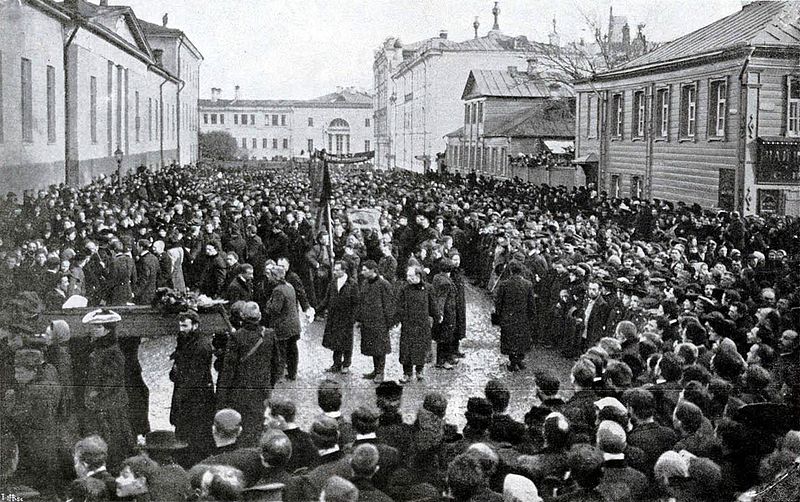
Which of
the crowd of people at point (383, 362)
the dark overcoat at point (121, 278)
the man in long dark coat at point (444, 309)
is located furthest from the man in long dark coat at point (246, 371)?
the dark overcoat at point (121, 278)

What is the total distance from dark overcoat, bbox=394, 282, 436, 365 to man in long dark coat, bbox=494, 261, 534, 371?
1231 mm

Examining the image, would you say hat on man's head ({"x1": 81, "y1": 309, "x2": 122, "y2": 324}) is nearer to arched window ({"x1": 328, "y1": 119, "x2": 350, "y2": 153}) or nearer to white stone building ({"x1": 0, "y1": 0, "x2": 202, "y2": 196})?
white stone building ({"x1": 0, "y1": 0, "x2": 202, "y2": 196})

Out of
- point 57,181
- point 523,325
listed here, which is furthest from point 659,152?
point 57,181

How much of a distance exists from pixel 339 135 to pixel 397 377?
69.9 feet

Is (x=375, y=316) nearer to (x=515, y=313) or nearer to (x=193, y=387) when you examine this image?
(x=515, y=313)

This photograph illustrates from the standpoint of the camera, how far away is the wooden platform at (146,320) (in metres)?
8.12

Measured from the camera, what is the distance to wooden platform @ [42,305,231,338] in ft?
26.6

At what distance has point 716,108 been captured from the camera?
48.9ft

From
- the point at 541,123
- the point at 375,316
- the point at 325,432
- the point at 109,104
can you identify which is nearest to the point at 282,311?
the point at 375,316

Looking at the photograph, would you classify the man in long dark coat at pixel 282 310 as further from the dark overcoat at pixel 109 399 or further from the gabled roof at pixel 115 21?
the gabled roof at pixel 115 21

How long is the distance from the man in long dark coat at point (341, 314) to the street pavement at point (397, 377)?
0.37 metres

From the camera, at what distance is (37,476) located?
20.8ft

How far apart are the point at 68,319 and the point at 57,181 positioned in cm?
542

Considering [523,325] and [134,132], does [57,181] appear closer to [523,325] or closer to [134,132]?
[134,132]
